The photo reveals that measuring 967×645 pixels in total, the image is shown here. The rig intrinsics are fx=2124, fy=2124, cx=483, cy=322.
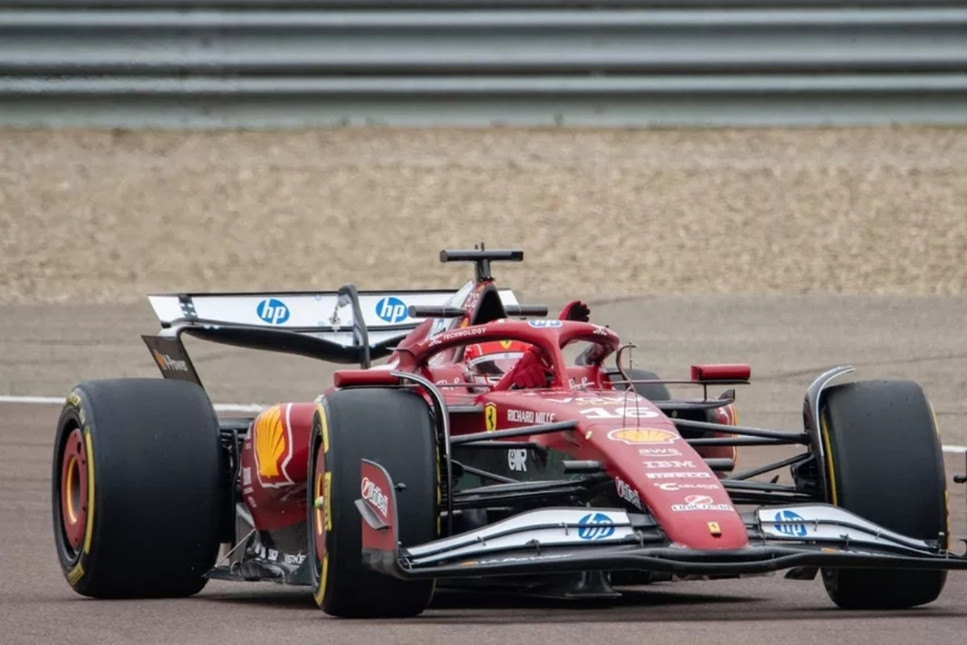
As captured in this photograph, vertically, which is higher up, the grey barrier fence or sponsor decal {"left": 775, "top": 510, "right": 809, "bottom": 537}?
the grey barrier fence

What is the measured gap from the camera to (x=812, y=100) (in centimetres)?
1853

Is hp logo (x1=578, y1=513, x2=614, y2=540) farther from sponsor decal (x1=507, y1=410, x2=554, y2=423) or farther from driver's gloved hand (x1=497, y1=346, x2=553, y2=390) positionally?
driver's gloved hand (x1=497, y1=346, x2=553, y2=390)

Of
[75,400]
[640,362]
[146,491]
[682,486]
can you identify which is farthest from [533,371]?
[640,362]

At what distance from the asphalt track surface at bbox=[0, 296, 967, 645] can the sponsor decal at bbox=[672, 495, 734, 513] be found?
41 centimetres

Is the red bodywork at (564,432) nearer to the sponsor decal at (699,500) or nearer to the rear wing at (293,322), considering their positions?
the sponsor decal at (699,500)

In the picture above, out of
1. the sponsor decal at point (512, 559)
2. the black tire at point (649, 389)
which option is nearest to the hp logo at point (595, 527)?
the sponsor decal at point (512, 559)

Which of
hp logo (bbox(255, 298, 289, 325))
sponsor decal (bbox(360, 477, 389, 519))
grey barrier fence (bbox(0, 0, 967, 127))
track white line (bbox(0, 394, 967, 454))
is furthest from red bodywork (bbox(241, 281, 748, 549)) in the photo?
grey barrier fence (bbox(0, 0, 967, 127))

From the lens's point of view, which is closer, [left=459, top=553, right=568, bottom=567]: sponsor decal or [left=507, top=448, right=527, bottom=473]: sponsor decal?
[left=459, top=553, right=568, bottom=567]: sponsor decal

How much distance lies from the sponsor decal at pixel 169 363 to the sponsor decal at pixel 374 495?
2842 millimetres

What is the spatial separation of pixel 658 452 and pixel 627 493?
0.19m

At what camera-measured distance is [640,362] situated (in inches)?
643

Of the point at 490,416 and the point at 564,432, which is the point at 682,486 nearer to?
the point at 564,432

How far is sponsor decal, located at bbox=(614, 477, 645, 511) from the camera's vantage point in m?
7.43

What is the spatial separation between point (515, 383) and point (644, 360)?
25.3 ft
